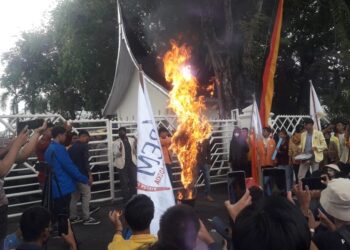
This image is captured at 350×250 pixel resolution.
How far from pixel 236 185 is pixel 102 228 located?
15.9ft

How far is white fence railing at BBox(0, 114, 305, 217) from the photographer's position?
29.0 feet

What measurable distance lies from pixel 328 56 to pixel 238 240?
23.9m

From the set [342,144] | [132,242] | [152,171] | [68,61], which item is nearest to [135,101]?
[68,61]

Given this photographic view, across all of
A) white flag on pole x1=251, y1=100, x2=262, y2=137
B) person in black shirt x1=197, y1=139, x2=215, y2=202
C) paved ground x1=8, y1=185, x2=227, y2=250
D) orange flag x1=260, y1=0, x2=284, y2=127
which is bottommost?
paved ground x1=8, y1=185, x2=227, y2=250

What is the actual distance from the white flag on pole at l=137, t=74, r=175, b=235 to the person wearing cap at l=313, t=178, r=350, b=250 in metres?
3.13

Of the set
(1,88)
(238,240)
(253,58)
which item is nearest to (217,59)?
(253,58)

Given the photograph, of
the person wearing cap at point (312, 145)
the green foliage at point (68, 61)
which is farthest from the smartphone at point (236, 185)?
the green foliage at point (68, 61)

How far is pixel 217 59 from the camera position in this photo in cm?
1600

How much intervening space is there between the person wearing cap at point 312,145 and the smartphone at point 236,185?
6.69m

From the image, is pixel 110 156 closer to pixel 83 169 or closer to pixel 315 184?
pixel 83 169

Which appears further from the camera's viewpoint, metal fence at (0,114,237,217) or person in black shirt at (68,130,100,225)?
metal fence at (0,114,237,217)

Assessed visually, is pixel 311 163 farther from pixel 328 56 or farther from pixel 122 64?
pixel 328 56

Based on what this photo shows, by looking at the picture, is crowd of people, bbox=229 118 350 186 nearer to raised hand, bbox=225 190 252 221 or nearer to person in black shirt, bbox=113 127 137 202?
person in black shirt, bbox=113 127 137 202

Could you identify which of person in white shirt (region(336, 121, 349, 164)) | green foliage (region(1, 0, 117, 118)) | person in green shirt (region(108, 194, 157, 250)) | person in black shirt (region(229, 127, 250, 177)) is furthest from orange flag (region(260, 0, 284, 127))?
green foliage (region(1, 0, 117, 118))
